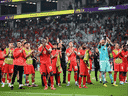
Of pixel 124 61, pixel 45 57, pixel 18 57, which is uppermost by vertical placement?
pixel 45 57

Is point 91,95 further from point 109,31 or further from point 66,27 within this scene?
point 66,27

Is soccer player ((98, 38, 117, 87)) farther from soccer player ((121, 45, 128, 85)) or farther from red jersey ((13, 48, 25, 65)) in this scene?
red jersey ((13, 48, 25, 65))

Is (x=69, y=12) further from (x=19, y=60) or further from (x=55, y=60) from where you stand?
(x=19, y=60)

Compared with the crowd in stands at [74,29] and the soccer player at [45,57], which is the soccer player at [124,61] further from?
the crowd in stands at [74,29]

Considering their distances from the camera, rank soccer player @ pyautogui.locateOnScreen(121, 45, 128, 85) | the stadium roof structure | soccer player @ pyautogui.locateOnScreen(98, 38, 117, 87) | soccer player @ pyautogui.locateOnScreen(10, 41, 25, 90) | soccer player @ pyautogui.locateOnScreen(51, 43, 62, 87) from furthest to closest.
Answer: the stadium roof structure < soccer player @ pyautogui.locateOnScreen(121, 45, 128, 85) < soccer player @ pyautogui.locateOnScreen(51, 43, 62, 87) < soccer player @ pyautogui.locateOnScreen(98, 38, 117, 87) < soccer player @ pyautogui.locateOnScreen(10, 41, 25, 90)

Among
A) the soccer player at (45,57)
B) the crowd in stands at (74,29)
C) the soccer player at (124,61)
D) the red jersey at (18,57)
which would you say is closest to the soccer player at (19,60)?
the red jersey at (18,57)

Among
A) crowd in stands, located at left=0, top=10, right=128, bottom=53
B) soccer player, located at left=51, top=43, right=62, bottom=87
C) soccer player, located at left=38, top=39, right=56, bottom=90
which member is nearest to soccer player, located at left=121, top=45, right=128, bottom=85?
soccer player, located at left=51, top=43, right=62, bottom=87

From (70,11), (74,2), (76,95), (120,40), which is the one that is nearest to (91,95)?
(76,95)

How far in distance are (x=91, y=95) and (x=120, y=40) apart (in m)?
19.7

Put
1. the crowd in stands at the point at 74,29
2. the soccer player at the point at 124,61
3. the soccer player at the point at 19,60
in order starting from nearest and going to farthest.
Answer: the soccer player at the point at 19,60, the soccer player at the point at 124,61, the crowd in stands at the point at 74,29

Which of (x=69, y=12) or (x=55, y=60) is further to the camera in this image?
(x=69, y=12)

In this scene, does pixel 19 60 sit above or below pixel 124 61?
above

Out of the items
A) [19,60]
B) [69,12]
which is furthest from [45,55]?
[69,12]

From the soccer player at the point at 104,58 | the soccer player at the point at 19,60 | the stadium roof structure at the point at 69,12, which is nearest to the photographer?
the soccer player at the point at 19,60
